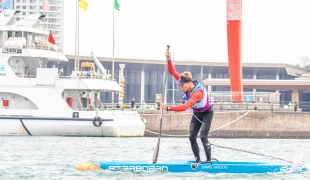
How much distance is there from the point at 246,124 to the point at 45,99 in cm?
1202

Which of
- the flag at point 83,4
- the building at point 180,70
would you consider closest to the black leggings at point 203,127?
the flag at point 83,4

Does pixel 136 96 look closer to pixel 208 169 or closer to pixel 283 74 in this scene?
pixel 283 74

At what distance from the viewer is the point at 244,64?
3664 inches

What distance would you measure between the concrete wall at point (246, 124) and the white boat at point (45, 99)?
3.29 meters

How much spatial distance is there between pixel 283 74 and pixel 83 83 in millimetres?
55032

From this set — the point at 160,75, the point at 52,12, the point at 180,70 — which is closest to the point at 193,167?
the point at 180,70

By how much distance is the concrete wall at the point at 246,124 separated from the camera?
49.2 metres

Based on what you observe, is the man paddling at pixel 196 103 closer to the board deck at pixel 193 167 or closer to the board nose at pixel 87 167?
the board deck at pixel 193 167

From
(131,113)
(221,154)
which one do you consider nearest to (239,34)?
(131,113)

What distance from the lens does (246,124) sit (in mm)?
49406

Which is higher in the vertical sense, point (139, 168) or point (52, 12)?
point (52, 12)

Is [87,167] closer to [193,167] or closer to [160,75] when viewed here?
[193,167]

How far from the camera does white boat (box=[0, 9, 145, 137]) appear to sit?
44.1 m

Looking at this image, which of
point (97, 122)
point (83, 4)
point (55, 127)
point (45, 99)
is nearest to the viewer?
point (55, 127)
